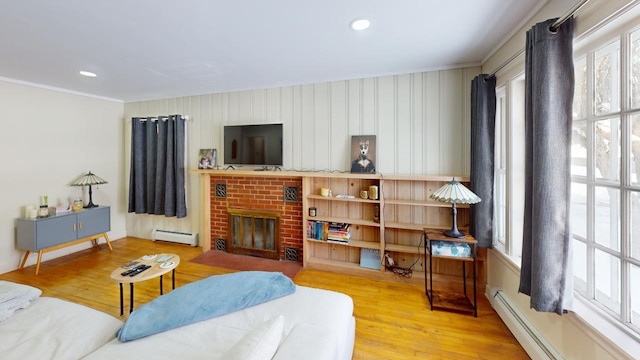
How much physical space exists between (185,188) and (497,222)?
4.15m

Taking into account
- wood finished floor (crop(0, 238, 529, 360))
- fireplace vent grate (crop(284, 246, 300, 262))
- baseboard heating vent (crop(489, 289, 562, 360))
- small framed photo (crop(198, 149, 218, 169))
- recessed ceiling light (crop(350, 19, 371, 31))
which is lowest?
wood finished floor (crop(0, 238, 529, 360))

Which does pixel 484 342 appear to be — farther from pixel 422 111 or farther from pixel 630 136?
pixel 422 111

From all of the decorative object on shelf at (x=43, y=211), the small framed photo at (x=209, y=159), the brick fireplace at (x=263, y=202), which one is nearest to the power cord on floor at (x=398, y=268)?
the brick fireplace at (x=263, y=202)

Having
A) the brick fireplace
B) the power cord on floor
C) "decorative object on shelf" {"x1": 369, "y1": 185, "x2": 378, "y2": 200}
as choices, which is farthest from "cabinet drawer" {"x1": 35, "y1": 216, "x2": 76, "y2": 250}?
the power cord on floor

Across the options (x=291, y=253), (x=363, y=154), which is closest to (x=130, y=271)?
(x=291, y=253)

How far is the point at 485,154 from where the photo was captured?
2219 mm

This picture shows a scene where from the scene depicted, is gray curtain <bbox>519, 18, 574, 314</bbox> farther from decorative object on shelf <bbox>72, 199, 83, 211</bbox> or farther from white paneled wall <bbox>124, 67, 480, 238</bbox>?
decorative object on shelf <bbox>72, 199, 83, 211</bbox>

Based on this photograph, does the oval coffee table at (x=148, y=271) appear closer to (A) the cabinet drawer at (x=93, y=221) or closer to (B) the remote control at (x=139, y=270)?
(B) the remote control at (x=139, y=270)

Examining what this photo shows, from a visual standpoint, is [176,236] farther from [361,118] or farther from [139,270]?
[361,118]

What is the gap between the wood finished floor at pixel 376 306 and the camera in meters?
1.78

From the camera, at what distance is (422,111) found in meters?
2.79

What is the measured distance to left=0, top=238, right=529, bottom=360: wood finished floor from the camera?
1.78 metres

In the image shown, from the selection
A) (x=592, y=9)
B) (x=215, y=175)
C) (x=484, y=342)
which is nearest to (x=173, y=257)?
(x=215, y=175)

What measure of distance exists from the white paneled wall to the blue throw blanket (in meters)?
1.78
